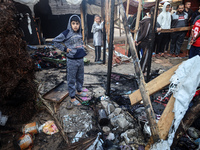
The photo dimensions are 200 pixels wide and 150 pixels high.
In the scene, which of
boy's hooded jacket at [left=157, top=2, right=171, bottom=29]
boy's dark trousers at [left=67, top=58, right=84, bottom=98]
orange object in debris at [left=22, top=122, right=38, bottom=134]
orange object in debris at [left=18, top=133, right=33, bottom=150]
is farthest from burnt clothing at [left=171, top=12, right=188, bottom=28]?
orange object in debris at [left=18, top=133, right=33, bottom=150]

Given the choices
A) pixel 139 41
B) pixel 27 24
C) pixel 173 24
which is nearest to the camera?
pixel 139 41

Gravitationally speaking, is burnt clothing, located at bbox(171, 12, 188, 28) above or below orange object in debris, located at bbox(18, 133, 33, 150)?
above

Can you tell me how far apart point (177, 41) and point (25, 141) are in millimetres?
8640

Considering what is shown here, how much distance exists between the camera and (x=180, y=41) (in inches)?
296

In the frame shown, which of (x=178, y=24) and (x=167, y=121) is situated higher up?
(x=178, y=24)

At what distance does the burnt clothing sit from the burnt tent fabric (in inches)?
370

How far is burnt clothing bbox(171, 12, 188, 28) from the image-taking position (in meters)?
7.19

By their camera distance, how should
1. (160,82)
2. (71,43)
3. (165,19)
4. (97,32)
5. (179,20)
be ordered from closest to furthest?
1. (160,82)
2. (71,43)
3. (97,32)
4. (165,19)
5. (179,20)

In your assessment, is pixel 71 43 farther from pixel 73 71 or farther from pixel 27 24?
pixel 27 24

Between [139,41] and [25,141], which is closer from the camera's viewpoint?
[25,141]

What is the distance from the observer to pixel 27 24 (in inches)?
364

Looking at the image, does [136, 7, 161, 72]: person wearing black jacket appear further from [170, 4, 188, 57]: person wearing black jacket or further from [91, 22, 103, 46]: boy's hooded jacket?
[170, 4, 188, 57]: person wearing black jacket

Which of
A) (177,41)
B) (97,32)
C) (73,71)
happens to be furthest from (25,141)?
(177,41)

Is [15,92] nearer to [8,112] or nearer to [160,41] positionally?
[8,112]
